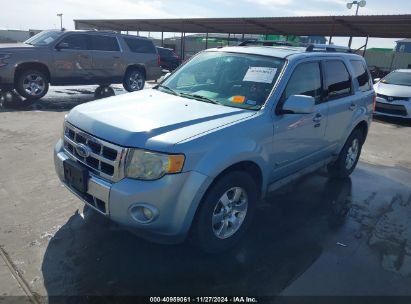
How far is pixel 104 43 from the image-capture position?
1142 cm

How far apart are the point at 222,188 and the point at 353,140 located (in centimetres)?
331

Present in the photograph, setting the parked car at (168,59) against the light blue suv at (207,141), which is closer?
the light blue suv at (207,141)

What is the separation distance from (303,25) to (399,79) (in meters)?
9.39

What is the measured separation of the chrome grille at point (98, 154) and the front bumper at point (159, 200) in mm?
76

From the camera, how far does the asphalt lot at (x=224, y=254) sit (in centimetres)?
299

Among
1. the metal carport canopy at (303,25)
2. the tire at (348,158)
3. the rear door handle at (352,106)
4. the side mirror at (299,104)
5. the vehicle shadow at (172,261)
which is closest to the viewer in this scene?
the vehicle shadow at (172,261)

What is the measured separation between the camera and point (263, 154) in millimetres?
3500

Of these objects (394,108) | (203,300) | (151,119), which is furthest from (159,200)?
(394,108)

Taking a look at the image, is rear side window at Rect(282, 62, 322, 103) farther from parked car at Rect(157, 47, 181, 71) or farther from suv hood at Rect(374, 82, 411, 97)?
parked car at Rect(157, 47, 181, 71)

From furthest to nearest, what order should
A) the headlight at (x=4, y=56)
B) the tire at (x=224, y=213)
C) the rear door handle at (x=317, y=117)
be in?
1. the headlight at (x=4, y=56)
2. the rear door handle at (x=317, y=117)
3. the tire at (x=224, y=213)

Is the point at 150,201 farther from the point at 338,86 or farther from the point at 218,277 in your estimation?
the point at 338,86

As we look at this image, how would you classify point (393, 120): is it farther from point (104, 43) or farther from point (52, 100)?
point (52, 100)

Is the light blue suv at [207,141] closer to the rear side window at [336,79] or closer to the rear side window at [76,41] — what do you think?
the rear side window at [336,79]

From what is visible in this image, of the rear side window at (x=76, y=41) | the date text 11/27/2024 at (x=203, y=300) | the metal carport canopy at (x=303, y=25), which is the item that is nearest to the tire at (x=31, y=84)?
the rear side window at (x=76, y=41)
